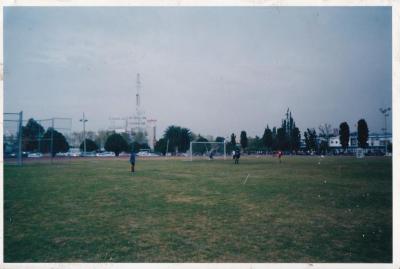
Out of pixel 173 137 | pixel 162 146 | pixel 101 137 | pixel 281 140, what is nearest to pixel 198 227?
pixel 173 137

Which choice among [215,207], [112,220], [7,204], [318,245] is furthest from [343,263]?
[7,204]

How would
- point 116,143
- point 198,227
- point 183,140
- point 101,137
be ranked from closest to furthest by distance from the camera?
point 198,227, point 116,143, point 183,140, point 101,137

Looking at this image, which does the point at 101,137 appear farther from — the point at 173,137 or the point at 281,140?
the point at 281,140

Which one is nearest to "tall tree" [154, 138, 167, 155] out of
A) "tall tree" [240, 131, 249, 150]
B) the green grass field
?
"tall tree" [240, 131, 249, 150]

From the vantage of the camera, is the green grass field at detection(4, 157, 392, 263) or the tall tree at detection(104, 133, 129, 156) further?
the tall tree at detection(104, 133, 129, 156)

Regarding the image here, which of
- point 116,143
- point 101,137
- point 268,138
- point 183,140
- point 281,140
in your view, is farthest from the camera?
point 101,137

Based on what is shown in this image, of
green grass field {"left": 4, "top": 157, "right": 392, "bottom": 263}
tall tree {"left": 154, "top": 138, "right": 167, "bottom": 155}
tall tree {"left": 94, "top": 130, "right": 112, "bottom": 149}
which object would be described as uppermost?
tall tree {"left": 94, "top": 130, "right": 112, "bottom": 149}

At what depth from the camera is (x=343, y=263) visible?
166 inches

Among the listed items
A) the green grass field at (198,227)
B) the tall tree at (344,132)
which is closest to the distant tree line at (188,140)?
the tall tree at (344,132)

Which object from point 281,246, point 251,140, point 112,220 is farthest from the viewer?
point 251,140

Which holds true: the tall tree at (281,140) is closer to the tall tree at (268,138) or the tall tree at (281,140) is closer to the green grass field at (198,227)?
the tall tree at (268,138)

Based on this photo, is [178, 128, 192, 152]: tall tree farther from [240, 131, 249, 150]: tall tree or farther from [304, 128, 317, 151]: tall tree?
[304, 128, 317, 151]: tall tree
